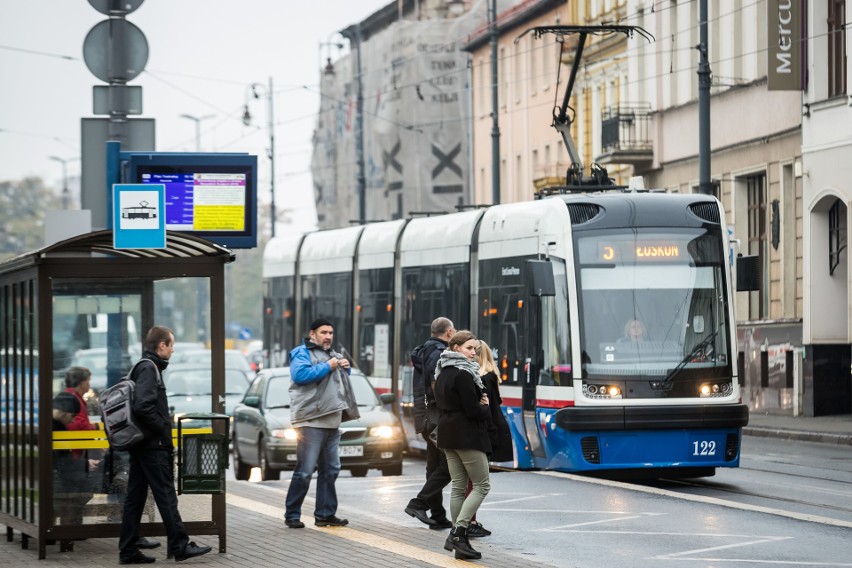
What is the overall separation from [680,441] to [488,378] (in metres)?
6.48

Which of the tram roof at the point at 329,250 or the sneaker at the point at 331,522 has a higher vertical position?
the tram roof at the point at 329,250

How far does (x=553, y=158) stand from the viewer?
64.8m

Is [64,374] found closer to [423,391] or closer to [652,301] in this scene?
[423,391]

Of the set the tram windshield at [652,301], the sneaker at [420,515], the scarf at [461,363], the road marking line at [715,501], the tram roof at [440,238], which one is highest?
the tram roof at [440,238]

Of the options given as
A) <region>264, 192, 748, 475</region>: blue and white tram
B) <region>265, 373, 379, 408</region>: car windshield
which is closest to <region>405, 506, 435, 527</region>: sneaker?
<region>264, 192, 748, 475</region>: blue and white tram

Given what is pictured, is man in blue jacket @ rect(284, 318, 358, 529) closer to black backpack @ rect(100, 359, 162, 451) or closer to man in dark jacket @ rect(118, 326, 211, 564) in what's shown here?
man in dark jacket @ rect(118, 326, 211, 564)

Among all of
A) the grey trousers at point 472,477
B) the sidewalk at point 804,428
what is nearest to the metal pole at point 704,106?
the sidewalk at point 804,428

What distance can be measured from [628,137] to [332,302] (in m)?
19.7

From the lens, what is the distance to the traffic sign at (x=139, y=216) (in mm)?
13906

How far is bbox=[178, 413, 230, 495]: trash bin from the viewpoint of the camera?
1398 centimetres

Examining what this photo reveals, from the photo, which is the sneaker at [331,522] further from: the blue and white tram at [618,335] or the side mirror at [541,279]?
the side mirror at [541,279]

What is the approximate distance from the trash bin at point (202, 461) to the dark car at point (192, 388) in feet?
38.8

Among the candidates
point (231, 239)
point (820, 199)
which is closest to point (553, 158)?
point (820, 199)

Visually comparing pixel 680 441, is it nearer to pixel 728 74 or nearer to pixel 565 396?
pixel 565 396
